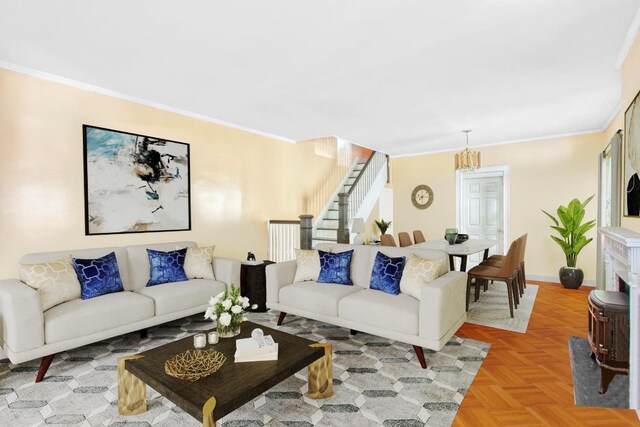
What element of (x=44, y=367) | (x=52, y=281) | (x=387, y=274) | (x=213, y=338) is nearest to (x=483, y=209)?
(x=387, y=274)

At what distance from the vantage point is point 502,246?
656 cm

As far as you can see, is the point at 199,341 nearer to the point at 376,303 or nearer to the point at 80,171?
the point at 376,303

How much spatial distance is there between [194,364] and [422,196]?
6.40m

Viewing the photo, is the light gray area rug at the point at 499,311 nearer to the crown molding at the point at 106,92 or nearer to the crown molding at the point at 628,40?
the crown molding at the point at 628,40

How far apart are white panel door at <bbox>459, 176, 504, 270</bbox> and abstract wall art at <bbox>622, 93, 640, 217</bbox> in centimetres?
351

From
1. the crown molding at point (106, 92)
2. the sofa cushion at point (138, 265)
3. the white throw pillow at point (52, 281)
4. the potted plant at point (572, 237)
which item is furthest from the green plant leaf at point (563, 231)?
the white throw pillow at point (52, 281)

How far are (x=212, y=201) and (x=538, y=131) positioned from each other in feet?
17.4

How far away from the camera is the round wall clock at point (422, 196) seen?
24.3ft

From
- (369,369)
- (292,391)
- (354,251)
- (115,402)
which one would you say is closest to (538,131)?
(354,251)

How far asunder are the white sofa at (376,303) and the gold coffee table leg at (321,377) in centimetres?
80

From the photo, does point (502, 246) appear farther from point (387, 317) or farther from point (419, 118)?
point (387, 317)

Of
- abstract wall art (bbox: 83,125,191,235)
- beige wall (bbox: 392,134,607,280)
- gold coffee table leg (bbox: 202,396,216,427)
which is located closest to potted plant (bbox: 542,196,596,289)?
beige wall (bbox: 392,134,607,280)

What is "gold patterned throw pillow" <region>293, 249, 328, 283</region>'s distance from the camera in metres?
3.81

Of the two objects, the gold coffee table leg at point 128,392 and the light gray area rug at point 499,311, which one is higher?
the gold coffee table leg at point 128,392
